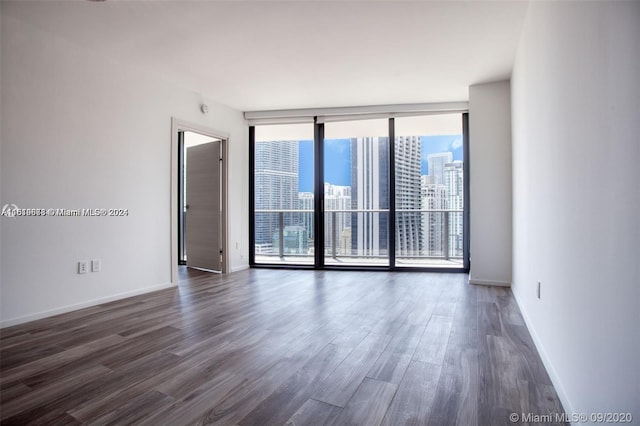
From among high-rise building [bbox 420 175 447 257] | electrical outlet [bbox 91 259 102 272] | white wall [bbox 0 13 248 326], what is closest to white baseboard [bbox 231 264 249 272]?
white wall [bbox 0 13 248 326]

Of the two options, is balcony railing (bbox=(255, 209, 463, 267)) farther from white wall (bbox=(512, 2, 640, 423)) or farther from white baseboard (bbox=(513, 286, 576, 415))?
white wall (bbox=(512, 2, 640, 423))

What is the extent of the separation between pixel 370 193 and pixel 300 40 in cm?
276

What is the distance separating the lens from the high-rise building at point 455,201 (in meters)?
4.86

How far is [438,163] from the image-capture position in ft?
16.3

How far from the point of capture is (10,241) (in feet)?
8.64

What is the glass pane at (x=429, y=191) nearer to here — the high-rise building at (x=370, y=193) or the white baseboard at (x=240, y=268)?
the high-rise building at (x=370, y=193)

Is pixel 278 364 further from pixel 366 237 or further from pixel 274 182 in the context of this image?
pixel 274 182

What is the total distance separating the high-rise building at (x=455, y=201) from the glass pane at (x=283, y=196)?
2106mm

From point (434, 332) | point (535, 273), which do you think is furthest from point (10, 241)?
point (535, 273)

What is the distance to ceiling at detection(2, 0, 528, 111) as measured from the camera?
2.52 m

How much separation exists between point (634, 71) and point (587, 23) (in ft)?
1.62

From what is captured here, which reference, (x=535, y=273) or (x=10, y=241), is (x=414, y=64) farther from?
(x=10, y=241)

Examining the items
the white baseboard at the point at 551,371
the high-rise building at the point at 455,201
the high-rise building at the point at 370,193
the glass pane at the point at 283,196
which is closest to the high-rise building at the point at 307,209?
the glass pane at the point at 283,196

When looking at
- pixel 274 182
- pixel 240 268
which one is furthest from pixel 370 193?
pixel 240 268
